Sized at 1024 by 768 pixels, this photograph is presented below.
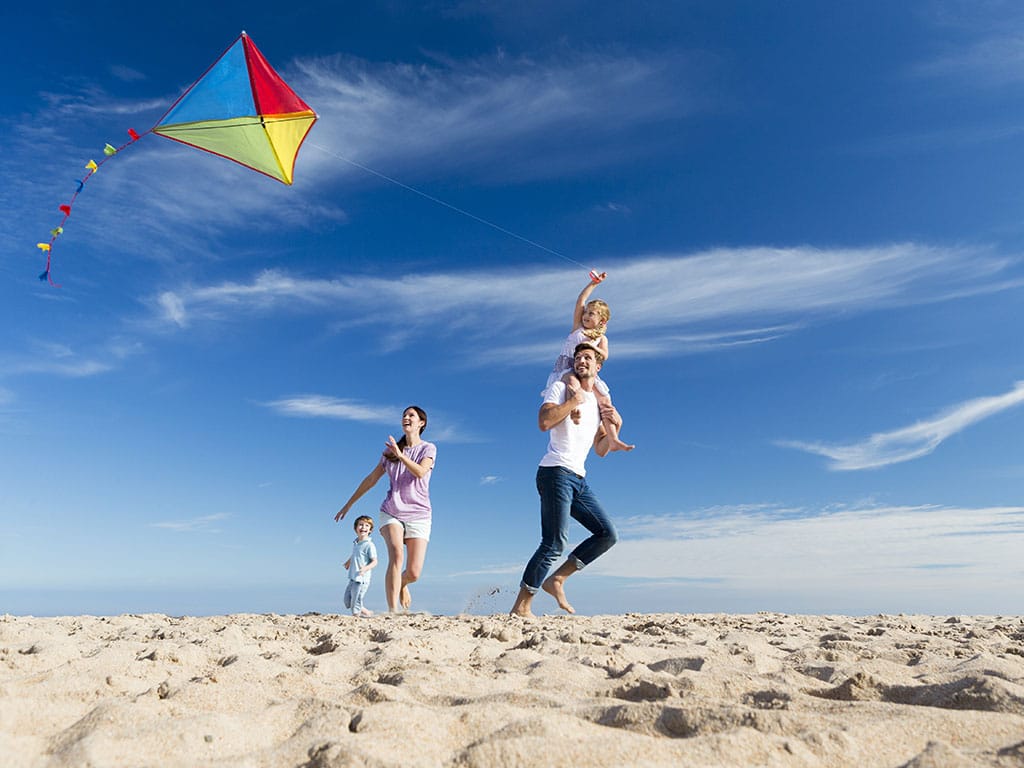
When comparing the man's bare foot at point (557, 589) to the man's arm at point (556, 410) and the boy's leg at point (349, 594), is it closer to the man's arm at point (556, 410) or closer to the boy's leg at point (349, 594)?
the man's arm at point (556, 410)

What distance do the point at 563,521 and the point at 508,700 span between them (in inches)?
119

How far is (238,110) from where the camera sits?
7.69 meters

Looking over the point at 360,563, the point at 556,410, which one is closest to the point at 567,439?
the point at 556,410

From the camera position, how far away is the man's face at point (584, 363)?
577cm

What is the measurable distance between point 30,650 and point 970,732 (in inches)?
172

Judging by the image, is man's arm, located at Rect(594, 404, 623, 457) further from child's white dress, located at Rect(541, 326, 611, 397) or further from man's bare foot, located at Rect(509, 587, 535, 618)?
man's bare foot, located at Rect(509, 587, 535, 618)

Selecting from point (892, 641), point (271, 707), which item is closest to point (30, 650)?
point (271, 707)

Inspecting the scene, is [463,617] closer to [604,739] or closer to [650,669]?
[650,669]

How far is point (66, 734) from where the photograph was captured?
2270 millimetres

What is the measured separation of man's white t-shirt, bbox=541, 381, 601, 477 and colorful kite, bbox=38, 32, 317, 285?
4271 millimetres

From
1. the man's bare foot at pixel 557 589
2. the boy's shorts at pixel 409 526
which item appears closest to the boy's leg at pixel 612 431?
the man's bare foot at pixel 557 589

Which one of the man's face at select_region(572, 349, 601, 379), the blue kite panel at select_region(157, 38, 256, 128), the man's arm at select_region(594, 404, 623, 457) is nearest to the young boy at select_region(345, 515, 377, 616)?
the man's arm at select_region(594, 404, 623, 457)

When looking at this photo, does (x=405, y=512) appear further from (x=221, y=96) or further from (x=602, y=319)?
(x=221, y=96)

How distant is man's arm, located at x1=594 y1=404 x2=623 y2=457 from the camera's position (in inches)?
239
